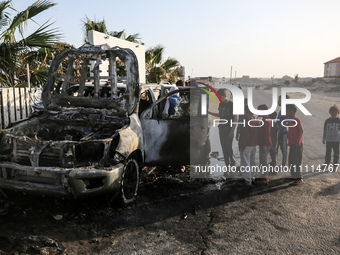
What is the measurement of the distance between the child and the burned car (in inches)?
42.9

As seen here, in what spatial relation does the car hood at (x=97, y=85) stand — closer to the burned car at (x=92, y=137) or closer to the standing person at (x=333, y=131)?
the burned car at (x=92, y=137)

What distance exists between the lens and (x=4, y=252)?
123 inches

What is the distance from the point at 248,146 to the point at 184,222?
2.21 meters

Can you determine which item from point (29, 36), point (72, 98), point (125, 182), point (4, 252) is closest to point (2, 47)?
point (29, 36)

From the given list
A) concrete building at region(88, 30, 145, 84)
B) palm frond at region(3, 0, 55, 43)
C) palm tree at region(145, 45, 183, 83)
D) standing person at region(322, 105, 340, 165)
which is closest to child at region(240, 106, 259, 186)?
standing person at region(322, 105, 340, 165)

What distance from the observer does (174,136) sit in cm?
523

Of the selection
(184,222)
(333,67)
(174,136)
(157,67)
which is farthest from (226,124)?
(333,67)

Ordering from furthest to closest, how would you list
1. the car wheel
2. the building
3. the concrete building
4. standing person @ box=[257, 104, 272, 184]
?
the building < the concrete building < standing person @ box=[257, 104, 272, 184] < the car wheel

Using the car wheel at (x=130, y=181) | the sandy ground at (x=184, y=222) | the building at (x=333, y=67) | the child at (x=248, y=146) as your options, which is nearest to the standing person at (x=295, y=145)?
the sandy ground at (x=184, y=222)

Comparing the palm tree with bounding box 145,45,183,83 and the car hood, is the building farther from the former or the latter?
the car hood

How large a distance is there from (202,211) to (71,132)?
2.47 metres

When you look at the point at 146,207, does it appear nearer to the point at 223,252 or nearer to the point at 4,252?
the point at 223,252

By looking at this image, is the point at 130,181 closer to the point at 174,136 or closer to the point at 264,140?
the point at 174,136

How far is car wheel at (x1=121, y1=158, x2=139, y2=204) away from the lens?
14.5ft
